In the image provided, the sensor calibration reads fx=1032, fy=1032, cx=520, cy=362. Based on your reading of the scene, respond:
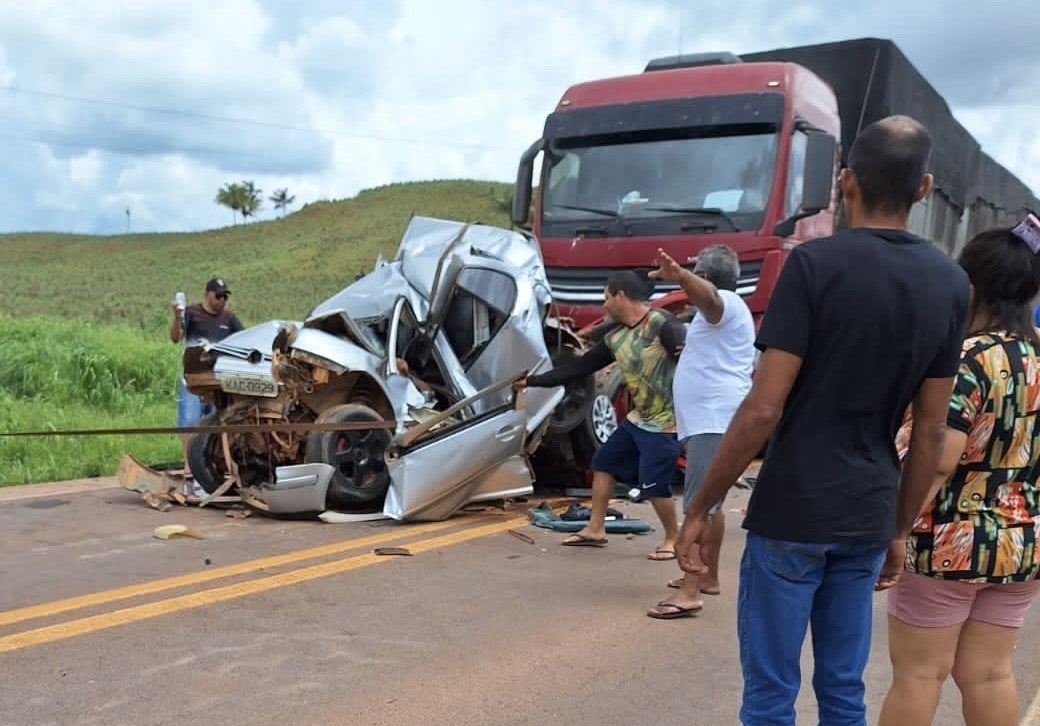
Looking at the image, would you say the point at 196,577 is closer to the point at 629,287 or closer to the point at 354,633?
the point at 354,633

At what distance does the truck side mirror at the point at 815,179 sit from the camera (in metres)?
8.61

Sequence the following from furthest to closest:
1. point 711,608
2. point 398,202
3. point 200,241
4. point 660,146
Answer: point 398,202 → point 200,241 → point 660,146 → point 711,608

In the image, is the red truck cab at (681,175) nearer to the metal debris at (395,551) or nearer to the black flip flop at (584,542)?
the black flip flop at (584,542)

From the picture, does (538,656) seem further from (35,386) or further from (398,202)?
(398,202)

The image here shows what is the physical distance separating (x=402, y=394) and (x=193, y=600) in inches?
94.6

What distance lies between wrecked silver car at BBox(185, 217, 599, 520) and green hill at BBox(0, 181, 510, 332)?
16543mm

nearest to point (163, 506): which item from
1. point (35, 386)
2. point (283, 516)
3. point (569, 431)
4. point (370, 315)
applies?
point (283, 516)

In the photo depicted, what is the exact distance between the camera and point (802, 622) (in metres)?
2.60

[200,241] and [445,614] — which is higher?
[200,241]

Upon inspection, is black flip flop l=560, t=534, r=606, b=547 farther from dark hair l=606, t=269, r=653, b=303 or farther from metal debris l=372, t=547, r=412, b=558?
dark hair l=606, t=269, r=653, b=303

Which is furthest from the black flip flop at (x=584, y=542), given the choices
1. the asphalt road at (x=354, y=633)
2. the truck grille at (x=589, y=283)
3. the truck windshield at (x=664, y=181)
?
the truck windshield at (x=664, y=181)

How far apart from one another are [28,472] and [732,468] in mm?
7473

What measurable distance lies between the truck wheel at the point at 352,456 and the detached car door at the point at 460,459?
238 millimetres

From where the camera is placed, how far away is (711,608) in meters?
5.09
